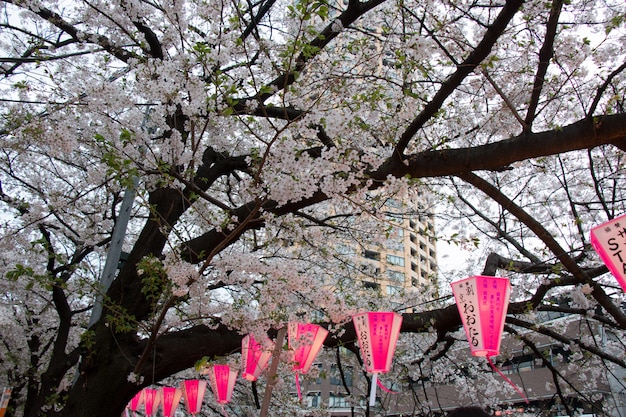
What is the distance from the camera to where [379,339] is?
5.03m

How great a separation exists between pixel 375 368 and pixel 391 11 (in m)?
5.14

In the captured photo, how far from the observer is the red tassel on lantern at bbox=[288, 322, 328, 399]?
5.22 meters

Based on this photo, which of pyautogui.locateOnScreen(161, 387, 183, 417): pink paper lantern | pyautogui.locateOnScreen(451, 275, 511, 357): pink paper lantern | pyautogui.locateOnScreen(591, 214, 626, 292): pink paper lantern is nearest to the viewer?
pyautogui.locateOnScreen(591, 214, 626, 292): pink paper lantern

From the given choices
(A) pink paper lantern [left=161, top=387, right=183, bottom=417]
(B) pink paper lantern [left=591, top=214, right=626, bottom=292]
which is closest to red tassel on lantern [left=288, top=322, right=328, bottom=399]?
(B) pink paper lantern [left=591, top=214, right=626, bottom=292]

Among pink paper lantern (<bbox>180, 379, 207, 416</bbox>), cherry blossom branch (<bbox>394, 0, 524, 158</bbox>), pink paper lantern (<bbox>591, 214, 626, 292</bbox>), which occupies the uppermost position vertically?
cherry blossom branch (<bbox>394, 0, 524, 158</bbox>)

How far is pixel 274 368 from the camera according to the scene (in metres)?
5.19

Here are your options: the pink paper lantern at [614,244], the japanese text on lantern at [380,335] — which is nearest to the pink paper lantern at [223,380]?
the japanese text on lantern at [380,335]

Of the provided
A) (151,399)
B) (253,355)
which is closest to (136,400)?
(151,399)

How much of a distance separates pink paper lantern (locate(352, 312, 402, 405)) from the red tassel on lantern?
0.65m

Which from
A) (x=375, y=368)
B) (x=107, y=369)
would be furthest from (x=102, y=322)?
(x=375, y=368)

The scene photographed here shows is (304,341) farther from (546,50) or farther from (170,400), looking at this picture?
(170,400)

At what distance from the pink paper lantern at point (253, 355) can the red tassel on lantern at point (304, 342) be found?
0.95ft

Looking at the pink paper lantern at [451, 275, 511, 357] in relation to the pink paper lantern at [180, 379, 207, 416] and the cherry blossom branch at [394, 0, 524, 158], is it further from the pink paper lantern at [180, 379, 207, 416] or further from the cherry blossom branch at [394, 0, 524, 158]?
the pink paper lantern at [180, 379, 207, 416]

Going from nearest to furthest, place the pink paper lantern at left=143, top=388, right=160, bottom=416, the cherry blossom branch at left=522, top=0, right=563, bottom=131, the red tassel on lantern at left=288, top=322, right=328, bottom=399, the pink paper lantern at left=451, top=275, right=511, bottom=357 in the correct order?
the cherry blossom branch at left=522, top=0, right=563, bottom=131
the pink paper lantern at left=451, top=275, right=511, bottom=357
the red tassel on lantern at left=288, top=322, right=328, bottom=399
the pink paper lantern at left=143, top=388, right=160, bottom=416
